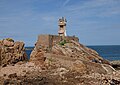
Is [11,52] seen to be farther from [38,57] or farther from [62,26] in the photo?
[62,26]

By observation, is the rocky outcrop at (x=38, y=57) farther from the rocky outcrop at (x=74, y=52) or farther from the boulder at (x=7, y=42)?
the boulder at (x=7, y=42)

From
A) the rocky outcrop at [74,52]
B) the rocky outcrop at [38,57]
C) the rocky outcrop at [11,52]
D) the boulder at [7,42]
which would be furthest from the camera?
the boulder at [7,42]

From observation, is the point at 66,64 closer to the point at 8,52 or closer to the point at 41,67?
the point at 41,67

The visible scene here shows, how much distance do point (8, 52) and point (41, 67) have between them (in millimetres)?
6625

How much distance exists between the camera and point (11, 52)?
34.3 meters

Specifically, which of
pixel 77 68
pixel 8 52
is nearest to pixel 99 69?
pixel 77 68

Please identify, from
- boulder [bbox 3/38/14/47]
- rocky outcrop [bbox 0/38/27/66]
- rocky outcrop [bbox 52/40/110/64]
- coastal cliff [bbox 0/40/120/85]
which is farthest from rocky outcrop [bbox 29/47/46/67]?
boulder [bbox 3/38/14/47]

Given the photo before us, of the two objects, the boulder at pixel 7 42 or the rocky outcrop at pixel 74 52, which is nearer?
the rocky outcrop at pixel 74 52

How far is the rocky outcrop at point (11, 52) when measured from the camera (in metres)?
33.6

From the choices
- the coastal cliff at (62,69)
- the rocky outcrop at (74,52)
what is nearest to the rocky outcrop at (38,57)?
the coastal cliff at (62,69)

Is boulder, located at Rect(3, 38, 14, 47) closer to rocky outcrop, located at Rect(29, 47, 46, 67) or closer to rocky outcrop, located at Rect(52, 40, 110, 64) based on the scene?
rocky outcrop, located at Rect(29, 47, 46, 67)

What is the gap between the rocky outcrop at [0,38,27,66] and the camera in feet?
110

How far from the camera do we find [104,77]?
23422 mm

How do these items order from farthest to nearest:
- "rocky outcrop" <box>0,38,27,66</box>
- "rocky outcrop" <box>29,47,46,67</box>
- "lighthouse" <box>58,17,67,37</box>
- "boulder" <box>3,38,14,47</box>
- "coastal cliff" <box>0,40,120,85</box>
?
1. "lighthouse" <box>58,17,67,37</box>
2. "boulder" <box>3,38,14,47</box>
3. "rocky outcrop" <box>0,38,27,66</box>
4. "rocky outcrop" <box>29,47,46,67</box>
5. "coastal cliff" <box>0,40,120,85</box>
